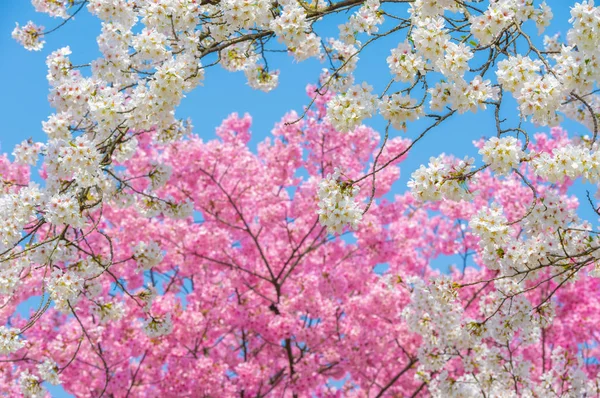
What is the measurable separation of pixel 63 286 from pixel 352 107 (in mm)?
2577

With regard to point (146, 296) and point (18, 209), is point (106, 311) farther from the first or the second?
point (18, 209)

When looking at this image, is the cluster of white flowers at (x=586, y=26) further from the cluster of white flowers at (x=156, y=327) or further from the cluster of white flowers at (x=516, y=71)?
the cluster of white flowers at (x=156, y=327)

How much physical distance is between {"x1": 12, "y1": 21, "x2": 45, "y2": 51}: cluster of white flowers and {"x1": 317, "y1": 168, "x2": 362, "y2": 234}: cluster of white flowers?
12.7 feet

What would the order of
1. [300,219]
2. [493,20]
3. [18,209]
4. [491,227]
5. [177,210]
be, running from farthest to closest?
[300,219] → [177,210] → [18,209] → [491,227] → [493,20]

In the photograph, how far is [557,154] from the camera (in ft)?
10.5

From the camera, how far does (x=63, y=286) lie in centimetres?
446

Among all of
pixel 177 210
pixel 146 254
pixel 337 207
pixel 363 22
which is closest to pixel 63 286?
pixel 146 254

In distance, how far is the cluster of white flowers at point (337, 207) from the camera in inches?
136

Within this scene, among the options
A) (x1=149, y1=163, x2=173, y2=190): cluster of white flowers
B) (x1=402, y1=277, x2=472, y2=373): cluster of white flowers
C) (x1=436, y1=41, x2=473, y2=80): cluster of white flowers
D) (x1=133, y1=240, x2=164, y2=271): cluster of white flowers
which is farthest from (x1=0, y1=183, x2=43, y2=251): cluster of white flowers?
(x1=402, y1=277, x2=472, y2=373): cluster of white flowers

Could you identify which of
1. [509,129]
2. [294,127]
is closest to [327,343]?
[294,127]

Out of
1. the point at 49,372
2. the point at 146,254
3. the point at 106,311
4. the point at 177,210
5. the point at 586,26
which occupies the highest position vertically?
the point at 177,210

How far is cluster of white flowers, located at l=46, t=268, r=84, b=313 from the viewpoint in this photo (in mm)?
4449

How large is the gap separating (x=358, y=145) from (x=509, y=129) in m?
8.35

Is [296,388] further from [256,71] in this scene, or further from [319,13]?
[319,13]
